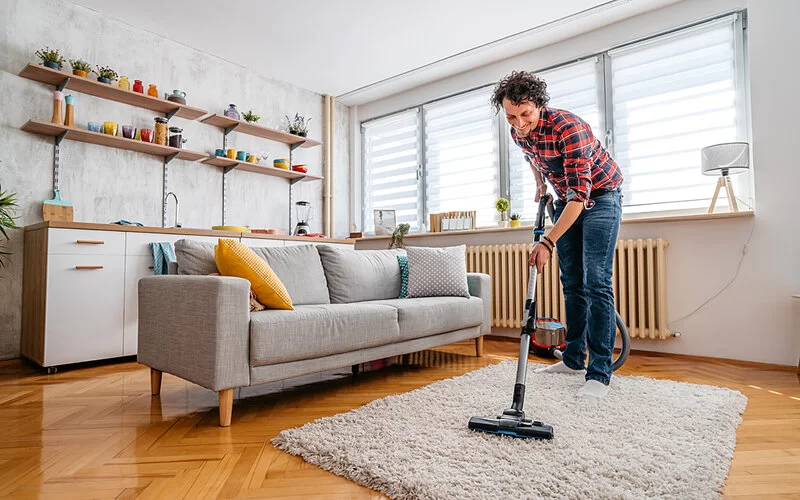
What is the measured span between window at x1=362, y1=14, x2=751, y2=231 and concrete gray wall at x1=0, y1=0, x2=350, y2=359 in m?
1.58

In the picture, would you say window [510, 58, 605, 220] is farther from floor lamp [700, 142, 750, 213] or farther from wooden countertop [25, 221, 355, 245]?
wooden countertop [25, 221, 355, 245]

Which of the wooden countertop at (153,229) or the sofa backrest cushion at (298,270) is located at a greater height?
the wooden countertop at (153,229)

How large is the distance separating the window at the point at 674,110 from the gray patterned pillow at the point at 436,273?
4.99ft

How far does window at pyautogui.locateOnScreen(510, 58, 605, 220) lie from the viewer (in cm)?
380

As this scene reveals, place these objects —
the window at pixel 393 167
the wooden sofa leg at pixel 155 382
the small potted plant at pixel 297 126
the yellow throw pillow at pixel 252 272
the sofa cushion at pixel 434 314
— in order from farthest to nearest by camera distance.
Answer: the window at pixel 393 167 < the small potted plant at pixel 297 126 < the sofa cushion at pixel 434 314 < the wooden sofa leg at pixel 155 382 < the yellow throw pillow at pixel 252 272

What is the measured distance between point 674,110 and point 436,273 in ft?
7.01

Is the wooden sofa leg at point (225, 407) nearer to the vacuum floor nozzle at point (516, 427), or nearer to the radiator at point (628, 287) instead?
the vacuum floor nozzle at point (516, 427)

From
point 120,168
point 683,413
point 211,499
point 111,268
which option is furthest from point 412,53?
point 211,499

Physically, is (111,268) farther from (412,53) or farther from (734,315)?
(734,315)

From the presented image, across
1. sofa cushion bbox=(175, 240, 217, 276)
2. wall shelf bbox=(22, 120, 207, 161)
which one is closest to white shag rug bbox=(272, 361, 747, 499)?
sofa cushion bbox=(175, 240, 217, 276)

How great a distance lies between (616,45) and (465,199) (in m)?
1.81

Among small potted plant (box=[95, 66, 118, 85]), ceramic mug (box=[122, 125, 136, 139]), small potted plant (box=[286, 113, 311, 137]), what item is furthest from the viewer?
small potted plant (box=[286, 113, 311, 137])

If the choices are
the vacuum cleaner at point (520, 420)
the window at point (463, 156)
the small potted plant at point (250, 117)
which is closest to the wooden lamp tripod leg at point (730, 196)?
the window at point (463, 156)

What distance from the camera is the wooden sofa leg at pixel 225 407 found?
5.76 feet
